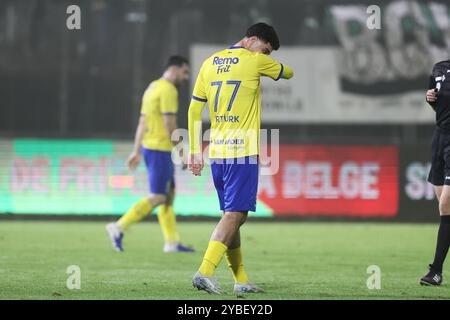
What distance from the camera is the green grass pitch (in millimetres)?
8891

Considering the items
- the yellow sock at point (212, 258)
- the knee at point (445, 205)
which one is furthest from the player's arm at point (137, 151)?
the yellow sock at point (212, 258)

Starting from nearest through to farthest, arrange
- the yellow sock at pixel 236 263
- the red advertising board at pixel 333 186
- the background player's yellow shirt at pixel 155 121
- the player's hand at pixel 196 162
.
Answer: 1. the player's hand at pixel 196 162
2. the yellow sock at pixel 236 263
3. the background player's yellow shirt at pixel 155 121
4. the red advertising board at pixel 333 186

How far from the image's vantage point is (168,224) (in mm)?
13398

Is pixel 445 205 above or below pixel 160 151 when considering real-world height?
below

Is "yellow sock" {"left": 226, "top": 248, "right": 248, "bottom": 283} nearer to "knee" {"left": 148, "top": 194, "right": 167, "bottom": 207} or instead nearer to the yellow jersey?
the yellow jersey

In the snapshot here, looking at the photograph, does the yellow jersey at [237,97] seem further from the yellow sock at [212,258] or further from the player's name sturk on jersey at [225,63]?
the yellow sock at [212,258]

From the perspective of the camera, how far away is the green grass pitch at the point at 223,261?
350 inches

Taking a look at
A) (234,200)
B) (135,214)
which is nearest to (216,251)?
(234,200)

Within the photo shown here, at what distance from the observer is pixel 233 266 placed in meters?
8.98

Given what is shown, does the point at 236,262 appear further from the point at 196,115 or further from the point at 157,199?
the point at 157,199

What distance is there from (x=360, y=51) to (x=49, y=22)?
19.5ft

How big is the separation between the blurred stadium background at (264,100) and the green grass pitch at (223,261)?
0.60 m

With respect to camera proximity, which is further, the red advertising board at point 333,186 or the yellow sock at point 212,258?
the red advertising board at point 333,186

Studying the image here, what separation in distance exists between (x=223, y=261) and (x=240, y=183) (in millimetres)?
3572
